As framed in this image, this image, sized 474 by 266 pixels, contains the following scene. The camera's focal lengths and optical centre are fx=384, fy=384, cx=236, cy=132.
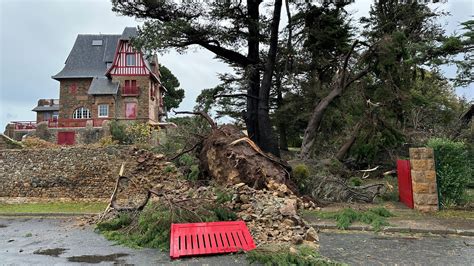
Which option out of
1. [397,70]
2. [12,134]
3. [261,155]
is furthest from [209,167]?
[12,134]

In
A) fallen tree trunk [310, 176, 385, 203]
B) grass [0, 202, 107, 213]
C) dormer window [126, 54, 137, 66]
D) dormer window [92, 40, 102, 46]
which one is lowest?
grass [0, 202, 107, 213]

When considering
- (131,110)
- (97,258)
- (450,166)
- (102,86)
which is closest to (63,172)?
(97,258)

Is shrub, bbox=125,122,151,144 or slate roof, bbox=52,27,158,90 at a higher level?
slate roof, bbox=52,27,158,90

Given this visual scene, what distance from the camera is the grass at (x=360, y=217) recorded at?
315 inches

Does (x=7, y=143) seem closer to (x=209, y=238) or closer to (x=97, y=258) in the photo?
(x=97, y=258)

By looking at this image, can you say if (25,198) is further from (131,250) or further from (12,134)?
(12,134)

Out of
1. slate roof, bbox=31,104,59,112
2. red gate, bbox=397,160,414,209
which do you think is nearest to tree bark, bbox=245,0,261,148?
red gate, bbox=397,160,414,209

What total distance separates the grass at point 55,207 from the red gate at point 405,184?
9.07m

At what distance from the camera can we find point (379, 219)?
8.22 m

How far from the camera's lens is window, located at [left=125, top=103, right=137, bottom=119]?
4100 cm

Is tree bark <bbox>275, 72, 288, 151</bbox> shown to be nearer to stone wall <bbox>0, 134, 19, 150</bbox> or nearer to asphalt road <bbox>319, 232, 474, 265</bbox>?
stone wall <bbox>0, 134, 19, 150</bbox>

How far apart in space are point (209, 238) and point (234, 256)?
2.15 ft

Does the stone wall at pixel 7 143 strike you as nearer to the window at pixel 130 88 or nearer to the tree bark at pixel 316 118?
the tree bark at pixel 316 118

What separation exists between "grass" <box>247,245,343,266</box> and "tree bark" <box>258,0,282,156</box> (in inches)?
402
